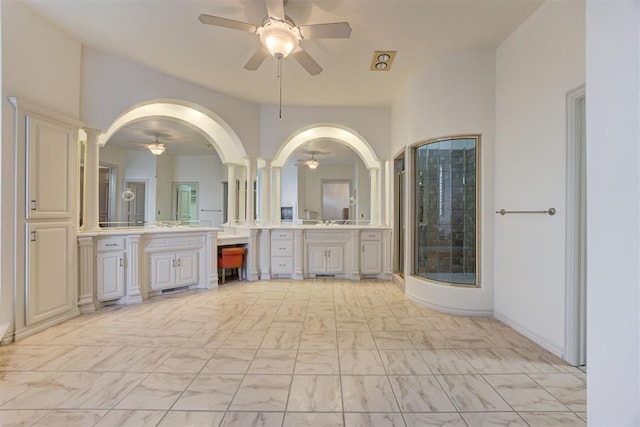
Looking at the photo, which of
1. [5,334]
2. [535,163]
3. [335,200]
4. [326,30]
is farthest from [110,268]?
[535,163]

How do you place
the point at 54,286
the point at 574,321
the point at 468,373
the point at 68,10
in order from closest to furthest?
the point at 468,373
the point at 574,321
the point at 68,10
the point at 54,286

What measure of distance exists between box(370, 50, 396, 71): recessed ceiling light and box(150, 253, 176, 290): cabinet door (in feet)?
11.8

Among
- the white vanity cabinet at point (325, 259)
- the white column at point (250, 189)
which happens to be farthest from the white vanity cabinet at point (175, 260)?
the white vanity cabinet at point (325, 259)

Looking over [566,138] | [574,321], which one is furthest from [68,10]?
[574,321]

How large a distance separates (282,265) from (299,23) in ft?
11.7

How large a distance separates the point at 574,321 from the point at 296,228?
3709mm

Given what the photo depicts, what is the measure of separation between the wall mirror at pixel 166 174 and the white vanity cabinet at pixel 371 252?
2.52m

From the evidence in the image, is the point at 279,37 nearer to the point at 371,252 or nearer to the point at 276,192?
the point at 276,192

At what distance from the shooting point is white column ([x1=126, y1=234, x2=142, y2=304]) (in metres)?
3.62

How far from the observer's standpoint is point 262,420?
1.63m

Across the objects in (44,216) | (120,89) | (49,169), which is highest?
(120,89)

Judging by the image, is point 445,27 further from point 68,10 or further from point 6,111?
point 6,111

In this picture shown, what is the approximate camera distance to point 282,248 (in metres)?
5.16

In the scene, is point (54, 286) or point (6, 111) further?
point (54, 286)
